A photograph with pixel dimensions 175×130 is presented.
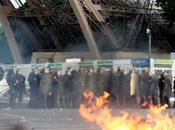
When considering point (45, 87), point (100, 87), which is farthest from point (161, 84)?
point (45, 87)

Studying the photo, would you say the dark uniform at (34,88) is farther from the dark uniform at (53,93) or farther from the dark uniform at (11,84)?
the dark uniform at (11,84)

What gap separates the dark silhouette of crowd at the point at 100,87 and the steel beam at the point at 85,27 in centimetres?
2338

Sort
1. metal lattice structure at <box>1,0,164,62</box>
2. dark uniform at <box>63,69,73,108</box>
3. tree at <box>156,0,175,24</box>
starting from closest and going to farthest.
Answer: dark uniform at <box>63,69,73,108</box>, metal lattice structure at <box>1,0,164,62</box>, tree at <box>156,0,175,24</box>

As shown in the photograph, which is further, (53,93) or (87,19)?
(87,19)

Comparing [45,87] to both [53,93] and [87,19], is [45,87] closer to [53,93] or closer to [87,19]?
[53,93]

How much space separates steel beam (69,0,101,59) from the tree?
709cm

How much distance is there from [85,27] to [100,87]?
24.8 meters

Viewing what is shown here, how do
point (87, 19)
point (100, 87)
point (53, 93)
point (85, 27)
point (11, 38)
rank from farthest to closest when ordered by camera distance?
point (11, 38) < point (87, 19) < point (85, 27) < point (53, 93) < point (100, 87)

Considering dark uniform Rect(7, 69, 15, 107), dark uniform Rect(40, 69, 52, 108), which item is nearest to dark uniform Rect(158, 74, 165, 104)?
dark uniform Rect(40, 69, 52, 108)

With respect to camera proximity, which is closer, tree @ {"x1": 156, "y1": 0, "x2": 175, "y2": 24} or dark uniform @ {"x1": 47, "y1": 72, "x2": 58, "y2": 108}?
dark uniform @ {"x1": 47, "y1": 72, "x2": 58, "y2": 108}

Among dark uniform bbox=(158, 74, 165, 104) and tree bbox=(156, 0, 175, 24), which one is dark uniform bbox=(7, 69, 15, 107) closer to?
dark uniform bbox=(158, 74, 165, 104)

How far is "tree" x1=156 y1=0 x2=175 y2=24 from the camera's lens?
53.0 metres

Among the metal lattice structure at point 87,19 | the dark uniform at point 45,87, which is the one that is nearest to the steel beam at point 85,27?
the metal lattice structure at point 87,19

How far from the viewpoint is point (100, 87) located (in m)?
26.5
